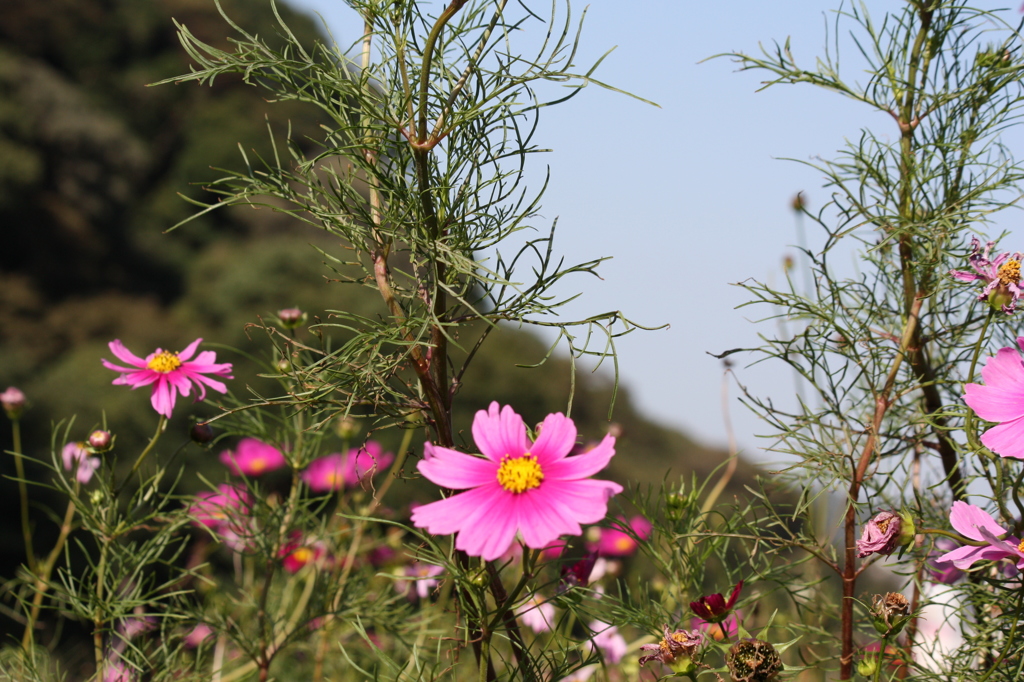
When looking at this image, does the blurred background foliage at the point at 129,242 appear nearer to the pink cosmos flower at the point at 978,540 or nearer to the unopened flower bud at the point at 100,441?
the unopened flower bud at the point at 100,441

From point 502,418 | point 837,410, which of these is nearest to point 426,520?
point 502,418

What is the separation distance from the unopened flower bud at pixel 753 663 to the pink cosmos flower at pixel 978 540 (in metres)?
0.12

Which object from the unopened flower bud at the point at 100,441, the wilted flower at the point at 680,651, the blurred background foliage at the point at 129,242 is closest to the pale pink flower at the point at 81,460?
the unopened flower bud at the point at 100,441

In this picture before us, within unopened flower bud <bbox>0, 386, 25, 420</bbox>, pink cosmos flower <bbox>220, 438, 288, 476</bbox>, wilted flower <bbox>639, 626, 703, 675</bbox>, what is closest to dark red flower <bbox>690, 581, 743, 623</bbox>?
wilted flower <bbox>639, 626, 703, 675</bbox>

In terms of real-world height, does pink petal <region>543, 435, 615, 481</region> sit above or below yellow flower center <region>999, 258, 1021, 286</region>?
below

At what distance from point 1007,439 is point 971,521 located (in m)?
0.05

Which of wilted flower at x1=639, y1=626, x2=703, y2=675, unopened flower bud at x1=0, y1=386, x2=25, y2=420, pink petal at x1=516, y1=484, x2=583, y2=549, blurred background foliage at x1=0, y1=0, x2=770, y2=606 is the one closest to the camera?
pink petal at x1=516, y1=484, x2=583, y2=549

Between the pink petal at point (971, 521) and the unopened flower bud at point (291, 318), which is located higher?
the pink petal at point (971, 521)

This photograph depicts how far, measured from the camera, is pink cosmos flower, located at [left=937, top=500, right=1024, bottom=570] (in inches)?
18.6

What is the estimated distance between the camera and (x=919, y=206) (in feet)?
2.20

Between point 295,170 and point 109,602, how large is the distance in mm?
434

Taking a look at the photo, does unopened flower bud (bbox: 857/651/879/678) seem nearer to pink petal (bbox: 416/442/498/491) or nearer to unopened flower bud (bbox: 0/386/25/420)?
pink petal (bbox: 416/442/498/491)

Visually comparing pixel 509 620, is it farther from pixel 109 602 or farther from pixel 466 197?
pixel 109 602

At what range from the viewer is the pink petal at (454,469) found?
453mm
